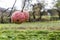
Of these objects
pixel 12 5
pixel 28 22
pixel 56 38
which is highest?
pixel 12 5

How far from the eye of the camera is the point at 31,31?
150cm

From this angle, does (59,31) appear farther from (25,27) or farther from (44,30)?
(25,27)

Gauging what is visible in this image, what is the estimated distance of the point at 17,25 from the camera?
1499 mm

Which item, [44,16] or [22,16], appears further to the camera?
[44,16]

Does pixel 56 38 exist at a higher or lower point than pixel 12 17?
lower

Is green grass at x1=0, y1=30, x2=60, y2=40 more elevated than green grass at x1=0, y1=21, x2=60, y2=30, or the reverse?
green grass at x1=0, y1=21, x2=60, y2=30

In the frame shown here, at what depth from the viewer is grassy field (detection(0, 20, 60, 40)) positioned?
1461 millimetres

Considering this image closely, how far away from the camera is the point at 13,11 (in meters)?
1.53

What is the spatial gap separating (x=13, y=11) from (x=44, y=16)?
0.76 ft

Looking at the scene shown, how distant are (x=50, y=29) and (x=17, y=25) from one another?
0.79 ft

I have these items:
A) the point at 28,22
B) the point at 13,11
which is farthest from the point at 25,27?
the point at 13,11

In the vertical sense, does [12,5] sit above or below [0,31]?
above

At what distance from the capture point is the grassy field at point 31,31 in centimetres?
146

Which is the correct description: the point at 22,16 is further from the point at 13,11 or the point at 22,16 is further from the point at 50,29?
the point at 50,29
